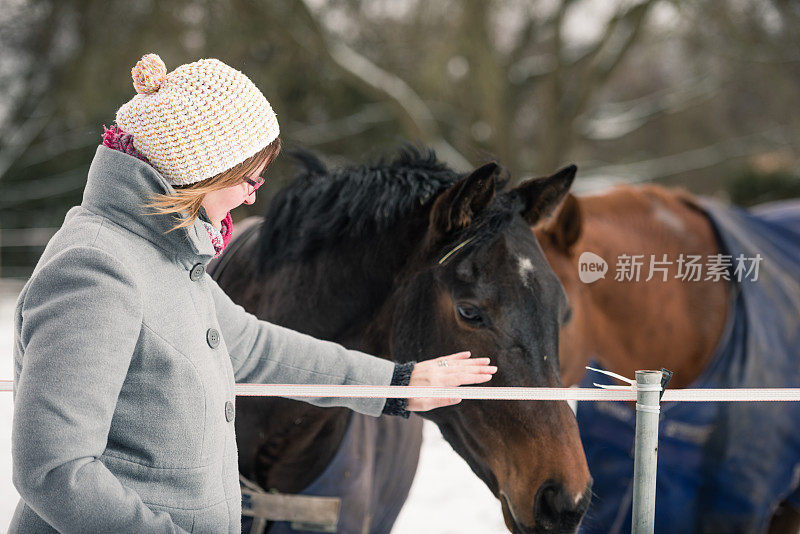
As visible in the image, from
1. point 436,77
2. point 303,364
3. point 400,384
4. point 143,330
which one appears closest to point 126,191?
point 143,330

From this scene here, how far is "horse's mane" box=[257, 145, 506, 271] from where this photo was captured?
1.68 m

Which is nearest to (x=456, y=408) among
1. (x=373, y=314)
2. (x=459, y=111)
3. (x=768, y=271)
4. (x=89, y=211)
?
(x=373, y=314)

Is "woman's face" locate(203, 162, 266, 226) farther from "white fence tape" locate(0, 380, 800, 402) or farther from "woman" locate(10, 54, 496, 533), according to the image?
"white fence tape" locate(0, 380, 800, 402)

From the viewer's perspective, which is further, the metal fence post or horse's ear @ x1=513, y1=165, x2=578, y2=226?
horse's ear @ x1=513, y1=165, x2=578, y2=226

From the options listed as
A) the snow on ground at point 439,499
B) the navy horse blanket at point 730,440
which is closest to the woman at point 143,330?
the navy horse blanket at point 730,440

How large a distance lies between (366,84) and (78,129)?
683cm

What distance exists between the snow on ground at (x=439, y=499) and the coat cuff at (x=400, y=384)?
204 centimetres

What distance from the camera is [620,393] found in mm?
1327

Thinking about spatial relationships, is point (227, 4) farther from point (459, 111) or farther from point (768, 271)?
point (768, 271)

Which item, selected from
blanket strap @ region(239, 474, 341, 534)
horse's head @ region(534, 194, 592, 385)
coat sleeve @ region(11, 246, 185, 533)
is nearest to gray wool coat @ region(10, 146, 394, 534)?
coat sleeve @ region(11, 246, 185, 533)

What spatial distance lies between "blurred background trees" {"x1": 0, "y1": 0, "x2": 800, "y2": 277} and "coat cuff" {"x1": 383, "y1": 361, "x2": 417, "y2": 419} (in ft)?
16.2

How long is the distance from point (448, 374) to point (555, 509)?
338 mm

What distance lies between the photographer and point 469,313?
149cm

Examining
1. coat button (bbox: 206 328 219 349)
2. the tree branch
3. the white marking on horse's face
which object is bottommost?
coat button (bbox: 206 328 219 349)
